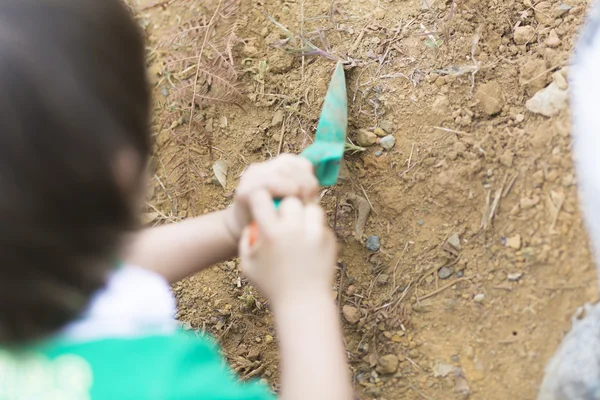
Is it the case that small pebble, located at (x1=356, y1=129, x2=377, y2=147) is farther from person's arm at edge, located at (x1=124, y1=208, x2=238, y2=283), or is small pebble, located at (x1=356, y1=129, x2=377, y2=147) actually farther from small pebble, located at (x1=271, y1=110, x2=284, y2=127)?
person's arm at edge, located at (x1=124, y1=208, x2=238, y2=283)

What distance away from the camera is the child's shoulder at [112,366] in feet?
2.68

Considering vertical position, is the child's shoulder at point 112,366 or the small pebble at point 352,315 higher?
the child's shoulder at point 112,366

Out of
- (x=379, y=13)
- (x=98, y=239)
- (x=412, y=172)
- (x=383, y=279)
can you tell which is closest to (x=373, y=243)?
(x=383, y=279)

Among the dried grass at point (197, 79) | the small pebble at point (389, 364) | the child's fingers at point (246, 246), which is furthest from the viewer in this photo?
the dried grass at point (197, 79)

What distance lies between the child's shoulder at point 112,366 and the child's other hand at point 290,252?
163 mm

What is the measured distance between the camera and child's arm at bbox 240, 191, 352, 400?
0.90 meters

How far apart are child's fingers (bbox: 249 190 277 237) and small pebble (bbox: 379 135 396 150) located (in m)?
0.46

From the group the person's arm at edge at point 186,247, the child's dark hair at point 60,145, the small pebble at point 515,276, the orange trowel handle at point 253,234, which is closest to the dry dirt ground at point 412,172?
the small pebble at point 515,276

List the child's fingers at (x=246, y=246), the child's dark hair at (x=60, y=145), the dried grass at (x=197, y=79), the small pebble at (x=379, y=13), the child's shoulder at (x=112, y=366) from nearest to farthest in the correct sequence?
the child's dark hair at (x=60, y=145) → the child's shoulder at (x=112, y=366) → the child's fingers at (x=246, y=246) → the small pebble at (x=379, y=13) → the dried grass at (x=197, y=79)

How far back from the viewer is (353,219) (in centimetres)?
136

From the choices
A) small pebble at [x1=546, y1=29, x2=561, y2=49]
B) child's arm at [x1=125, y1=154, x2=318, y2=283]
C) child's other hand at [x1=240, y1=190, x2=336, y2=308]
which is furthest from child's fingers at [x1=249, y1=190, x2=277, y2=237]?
small pebble at [x1=546, y1=29, x2=561, y2=49]

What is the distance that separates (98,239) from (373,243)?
2.36 ft

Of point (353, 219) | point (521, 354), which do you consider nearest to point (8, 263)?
point (353, 219)

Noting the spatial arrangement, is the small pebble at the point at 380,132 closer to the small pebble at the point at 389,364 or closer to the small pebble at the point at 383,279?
the small pebble at the point at 383,279
